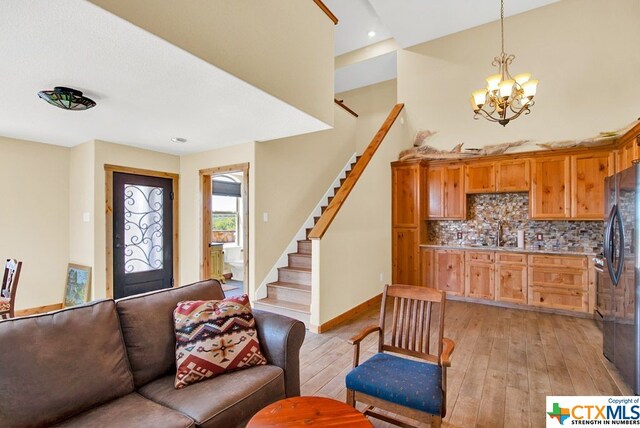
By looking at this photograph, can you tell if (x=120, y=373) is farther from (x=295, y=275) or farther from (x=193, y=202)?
(x=193, y=202)

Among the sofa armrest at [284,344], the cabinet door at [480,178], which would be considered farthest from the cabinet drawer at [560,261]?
the sofa armrest at [284,344]

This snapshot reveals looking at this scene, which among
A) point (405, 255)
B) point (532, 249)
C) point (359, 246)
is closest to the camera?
point (359, 246)

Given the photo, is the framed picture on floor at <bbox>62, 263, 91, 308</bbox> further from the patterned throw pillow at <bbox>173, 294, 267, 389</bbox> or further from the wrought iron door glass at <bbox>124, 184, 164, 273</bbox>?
the patterned throw pillow at <bbox>173, 294, 267, 389</bbox>

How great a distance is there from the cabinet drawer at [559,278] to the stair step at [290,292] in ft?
10.4

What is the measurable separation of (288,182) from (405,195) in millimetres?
2062

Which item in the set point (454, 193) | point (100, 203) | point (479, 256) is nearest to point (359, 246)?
point (479, 256)

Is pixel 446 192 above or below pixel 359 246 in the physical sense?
above

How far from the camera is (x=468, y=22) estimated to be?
5.16m

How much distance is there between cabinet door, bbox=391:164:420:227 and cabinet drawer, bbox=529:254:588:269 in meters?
1.69

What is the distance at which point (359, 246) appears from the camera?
14.2ft

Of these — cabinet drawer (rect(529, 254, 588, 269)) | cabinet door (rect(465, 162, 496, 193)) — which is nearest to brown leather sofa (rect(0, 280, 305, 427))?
cabinet drawer (rect(529, 254, 588, 269))

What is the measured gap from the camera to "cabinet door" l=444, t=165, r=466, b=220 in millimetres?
5004

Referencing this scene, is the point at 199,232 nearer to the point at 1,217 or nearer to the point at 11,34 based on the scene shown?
the point at 1,217

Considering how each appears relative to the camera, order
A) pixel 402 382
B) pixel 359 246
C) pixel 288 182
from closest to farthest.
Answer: pixel 402 382 → pixel 359 246 → pixel 288 182
